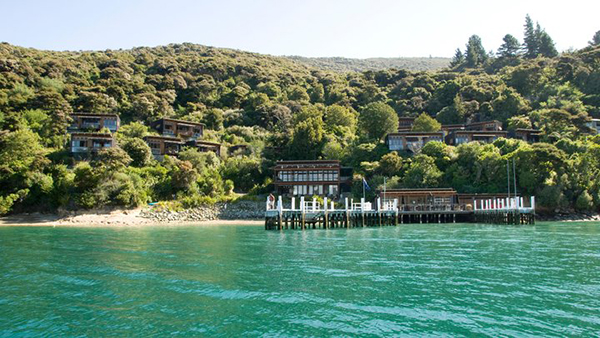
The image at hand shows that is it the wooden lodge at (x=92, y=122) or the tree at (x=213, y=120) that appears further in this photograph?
the tree at (x=213, y=120)

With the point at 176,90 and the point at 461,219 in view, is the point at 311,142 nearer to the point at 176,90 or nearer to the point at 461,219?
the point at 461,219

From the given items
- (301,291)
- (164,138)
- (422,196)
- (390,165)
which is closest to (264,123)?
(164,138)

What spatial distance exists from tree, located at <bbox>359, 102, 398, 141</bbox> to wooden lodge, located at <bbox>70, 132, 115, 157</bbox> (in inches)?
1786

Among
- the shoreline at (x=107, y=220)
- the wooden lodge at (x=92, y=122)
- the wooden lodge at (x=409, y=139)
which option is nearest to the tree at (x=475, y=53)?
the wooden lodge at (x=409, y=139)

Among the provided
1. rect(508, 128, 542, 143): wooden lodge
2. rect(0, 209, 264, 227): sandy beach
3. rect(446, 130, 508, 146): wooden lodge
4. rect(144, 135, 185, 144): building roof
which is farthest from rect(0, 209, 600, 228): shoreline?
rect(508, 128, 542, 143): wooden lodge

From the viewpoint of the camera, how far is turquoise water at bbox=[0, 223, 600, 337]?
460 inches

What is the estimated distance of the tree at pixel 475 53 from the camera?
158 meters

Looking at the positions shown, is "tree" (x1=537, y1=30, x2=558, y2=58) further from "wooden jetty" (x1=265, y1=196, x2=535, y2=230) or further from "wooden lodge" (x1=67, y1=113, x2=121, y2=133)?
"wooden lodge" (x1=67, y1=113, x2=121, y2=133)

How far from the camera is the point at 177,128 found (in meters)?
79.3

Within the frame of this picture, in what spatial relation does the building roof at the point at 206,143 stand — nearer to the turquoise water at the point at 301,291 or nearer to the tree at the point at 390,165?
the tree at the point at 390,165

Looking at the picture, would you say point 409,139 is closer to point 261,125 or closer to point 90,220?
point 261,125

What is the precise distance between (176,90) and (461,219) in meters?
80.2

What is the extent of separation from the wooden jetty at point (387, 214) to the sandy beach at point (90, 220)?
1317cm

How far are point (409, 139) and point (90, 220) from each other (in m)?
52.7
